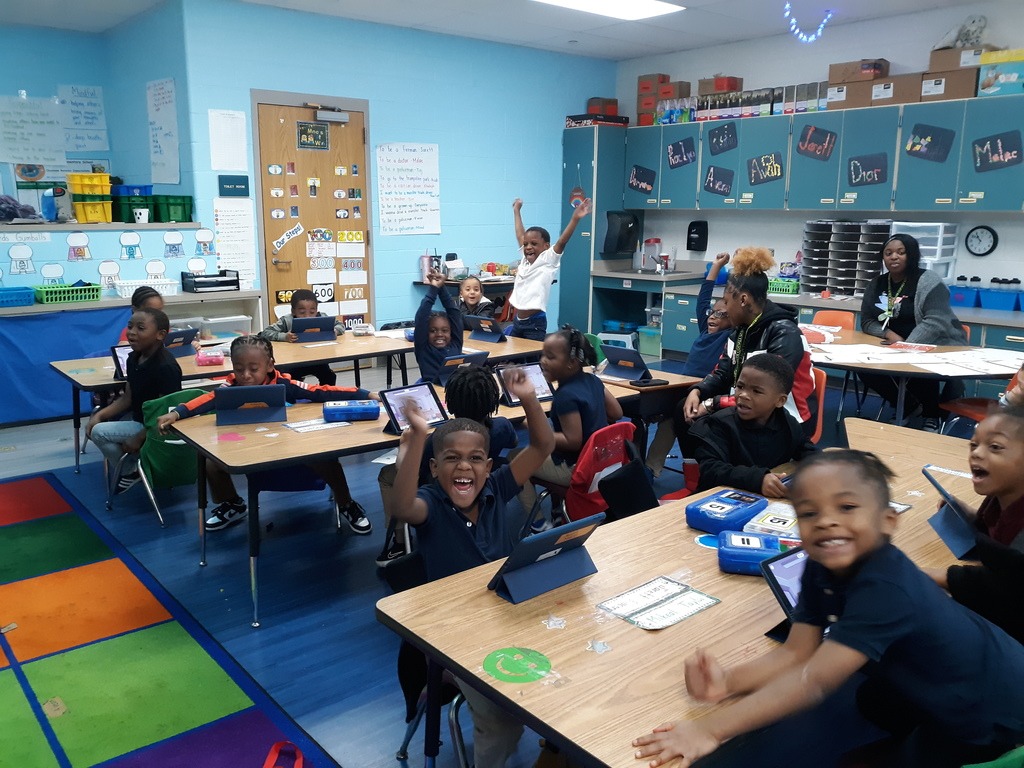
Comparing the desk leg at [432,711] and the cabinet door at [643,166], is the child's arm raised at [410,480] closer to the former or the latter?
the desk leg at [432,711]

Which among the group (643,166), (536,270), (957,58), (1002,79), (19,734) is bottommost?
(19,734)

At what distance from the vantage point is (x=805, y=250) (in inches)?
301

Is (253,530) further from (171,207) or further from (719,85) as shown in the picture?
(719,85)

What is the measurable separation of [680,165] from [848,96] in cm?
183

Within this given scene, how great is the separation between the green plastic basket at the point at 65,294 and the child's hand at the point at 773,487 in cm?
544

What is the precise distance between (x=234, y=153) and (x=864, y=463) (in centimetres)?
638

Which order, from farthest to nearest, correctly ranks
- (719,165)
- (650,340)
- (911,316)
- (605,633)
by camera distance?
1. (650,340)
2. (719,165)
3. (911,316)
4. (605,633)

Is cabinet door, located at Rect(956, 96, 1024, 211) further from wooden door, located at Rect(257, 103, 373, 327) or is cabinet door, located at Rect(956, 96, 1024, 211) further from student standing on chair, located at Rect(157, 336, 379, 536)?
student standing on chair, located at Rect(157, 336, 379, 536)

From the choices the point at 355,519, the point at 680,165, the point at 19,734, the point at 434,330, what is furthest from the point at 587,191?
the point at 19,734

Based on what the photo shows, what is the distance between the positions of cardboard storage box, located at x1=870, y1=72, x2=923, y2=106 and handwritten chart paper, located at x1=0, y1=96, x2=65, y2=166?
24.2 ft

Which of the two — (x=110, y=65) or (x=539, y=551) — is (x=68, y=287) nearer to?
(x=110, y=65)

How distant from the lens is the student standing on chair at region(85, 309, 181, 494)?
4055 mm

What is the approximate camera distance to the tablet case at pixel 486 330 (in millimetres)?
5414

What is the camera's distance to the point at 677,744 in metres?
1.28
